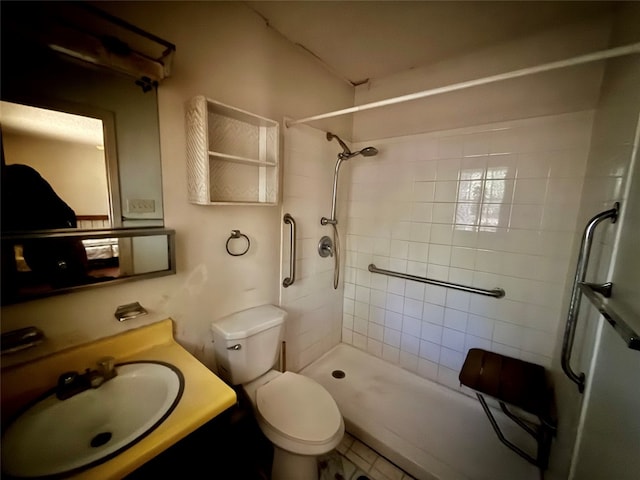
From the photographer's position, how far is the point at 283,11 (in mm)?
1319

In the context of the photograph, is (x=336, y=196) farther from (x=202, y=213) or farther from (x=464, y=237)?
(x=202, y=213)

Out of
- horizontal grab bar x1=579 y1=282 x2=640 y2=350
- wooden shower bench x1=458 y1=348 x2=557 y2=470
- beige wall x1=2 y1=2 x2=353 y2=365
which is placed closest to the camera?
horizontal grab bar x1=579 y1=282 x2=640 y2=350

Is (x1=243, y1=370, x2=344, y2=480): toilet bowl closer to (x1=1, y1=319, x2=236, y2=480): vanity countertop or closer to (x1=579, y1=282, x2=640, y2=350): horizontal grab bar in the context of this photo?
(x1=1, y1=319, x2=236, y2=480): vanity countertop

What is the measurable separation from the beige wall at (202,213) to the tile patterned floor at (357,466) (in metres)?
0.93

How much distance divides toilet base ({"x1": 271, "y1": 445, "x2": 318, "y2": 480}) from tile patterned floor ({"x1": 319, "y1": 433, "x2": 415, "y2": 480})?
9.6 inches

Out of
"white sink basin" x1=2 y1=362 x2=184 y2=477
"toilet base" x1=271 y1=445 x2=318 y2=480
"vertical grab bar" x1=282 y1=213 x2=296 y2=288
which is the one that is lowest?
"toilet base" x1=271 y1=445 x2=318 y2=480

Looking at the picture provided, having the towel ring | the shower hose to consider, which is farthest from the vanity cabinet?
the shower hose

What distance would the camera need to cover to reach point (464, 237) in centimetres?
175

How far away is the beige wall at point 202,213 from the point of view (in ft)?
3.10

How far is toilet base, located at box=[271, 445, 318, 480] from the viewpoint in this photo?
1.21 meters

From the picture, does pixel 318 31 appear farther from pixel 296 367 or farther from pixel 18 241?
pixel 296 367

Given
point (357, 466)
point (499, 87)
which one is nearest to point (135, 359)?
point (357, 466)

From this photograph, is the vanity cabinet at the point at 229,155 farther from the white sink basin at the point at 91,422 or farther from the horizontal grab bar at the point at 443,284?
the horizontal grab bar at the point at 443,284

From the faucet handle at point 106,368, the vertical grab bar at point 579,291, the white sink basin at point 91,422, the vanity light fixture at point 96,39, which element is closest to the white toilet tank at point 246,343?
the white sink basin at point 91,422
